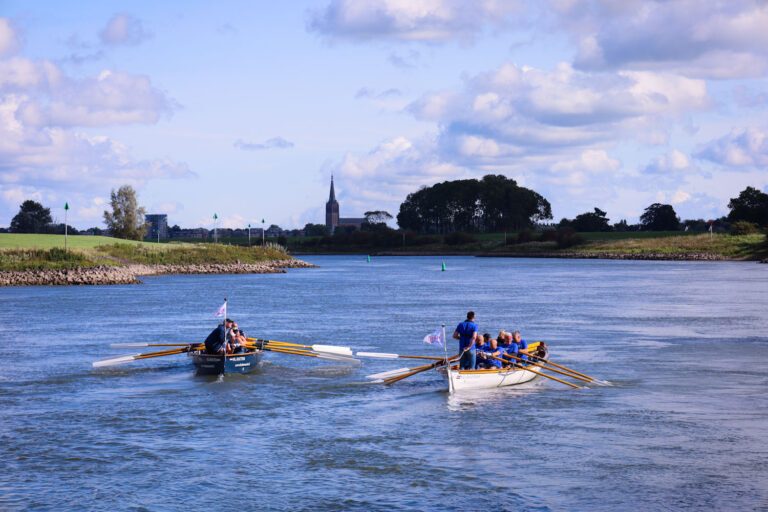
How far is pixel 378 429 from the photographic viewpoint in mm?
23031

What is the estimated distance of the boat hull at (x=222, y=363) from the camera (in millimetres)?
30359

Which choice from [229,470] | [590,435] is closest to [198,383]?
[229,470]

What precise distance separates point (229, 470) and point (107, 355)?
18785 mm

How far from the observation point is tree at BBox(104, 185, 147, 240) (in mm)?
162750

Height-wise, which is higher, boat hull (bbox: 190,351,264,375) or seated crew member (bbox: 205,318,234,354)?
seated crew member (bbox: 205,318,234,354)

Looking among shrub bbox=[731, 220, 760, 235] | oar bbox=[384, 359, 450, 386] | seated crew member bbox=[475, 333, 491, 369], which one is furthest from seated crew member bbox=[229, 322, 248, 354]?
shrub bbox=[731, 220, 760, 235]

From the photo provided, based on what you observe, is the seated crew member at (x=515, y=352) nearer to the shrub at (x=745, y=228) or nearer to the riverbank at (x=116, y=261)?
the riverbank at (x=116, y=261)

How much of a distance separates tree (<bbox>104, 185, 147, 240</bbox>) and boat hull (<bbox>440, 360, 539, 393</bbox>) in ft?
467

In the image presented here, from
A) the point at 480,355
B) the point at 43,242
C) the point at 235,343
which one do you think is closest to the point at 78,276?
the point at 43,242

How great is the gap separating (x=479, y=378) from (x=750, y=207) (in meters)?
174

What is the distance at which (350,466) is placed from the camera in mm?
19656

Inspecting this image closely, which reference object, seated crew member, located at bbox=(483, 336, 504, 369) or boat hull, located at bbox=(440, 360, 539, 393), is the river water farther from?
seated crew member, located at bbox=(483, 336, 504, 369)

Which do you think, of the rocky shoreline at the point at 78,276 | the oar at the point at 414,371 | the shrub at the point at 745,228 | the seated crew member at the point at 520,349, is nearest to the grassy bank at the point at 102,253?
the rocky shoreline at the point at 78,276

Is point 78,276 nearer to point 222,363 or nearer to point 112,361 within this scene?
point 112,361
